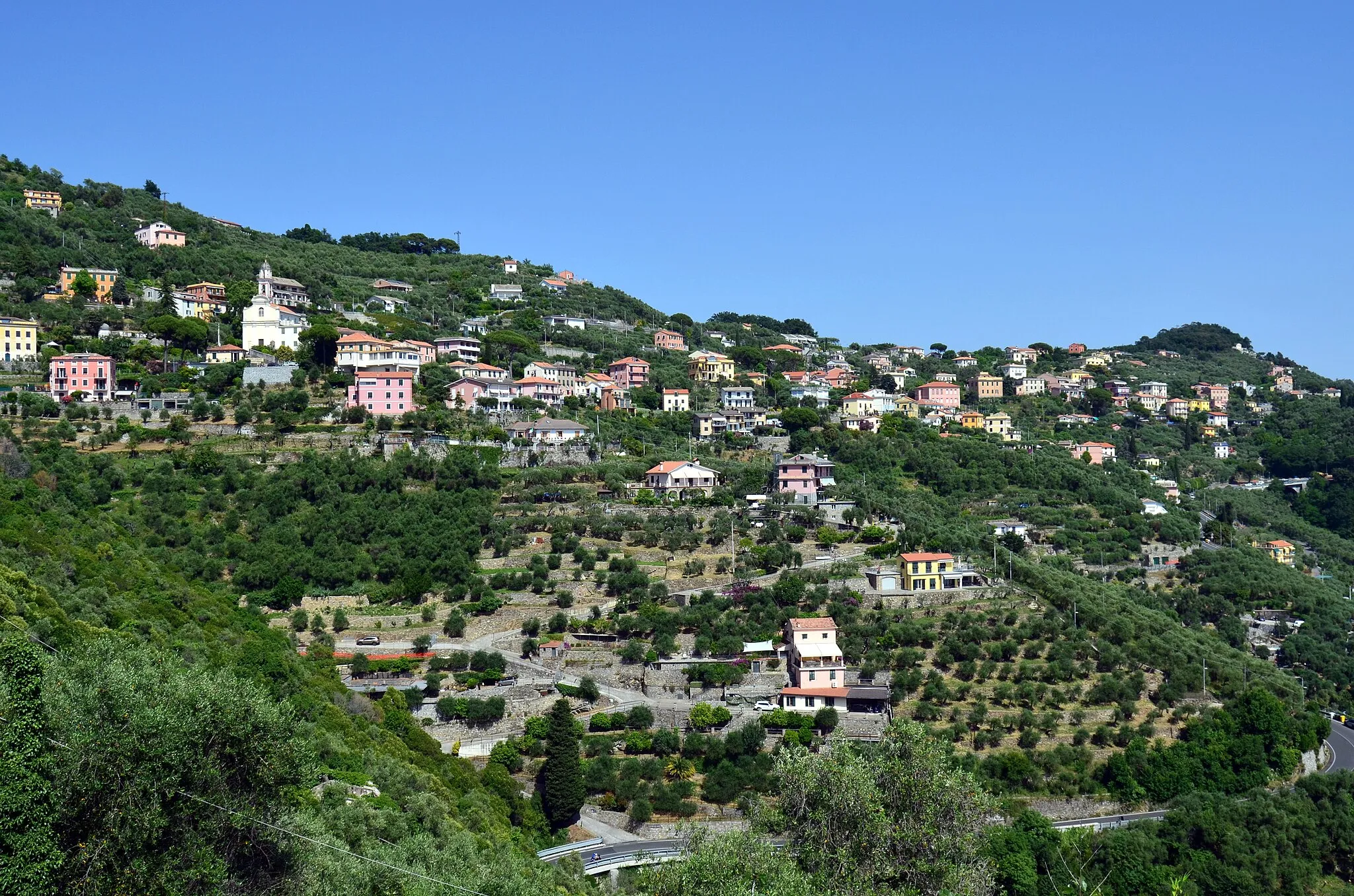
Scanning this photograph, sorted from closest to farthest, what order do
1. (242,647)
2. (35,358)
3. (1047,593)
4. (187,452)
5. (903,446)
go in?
(242,647), (1047,593), (187,452), (35,358), (903,446)

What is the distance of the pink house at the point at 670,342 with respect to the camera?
6950cm

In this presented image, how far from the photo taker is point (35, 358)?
147 feet

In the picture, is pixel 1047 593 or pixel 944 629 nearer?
pixel 944 629

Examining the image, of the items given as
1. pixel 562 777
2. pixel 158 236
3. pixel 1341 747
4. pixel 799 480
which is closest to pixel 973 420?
pixel 799 480

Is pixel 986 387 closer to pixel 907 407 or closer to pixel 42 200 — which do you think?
pixel 907 407

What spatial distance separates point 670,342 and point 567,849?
162ft

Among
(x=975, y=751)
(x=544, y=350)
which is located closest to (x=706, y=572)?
(x=975, y=751)

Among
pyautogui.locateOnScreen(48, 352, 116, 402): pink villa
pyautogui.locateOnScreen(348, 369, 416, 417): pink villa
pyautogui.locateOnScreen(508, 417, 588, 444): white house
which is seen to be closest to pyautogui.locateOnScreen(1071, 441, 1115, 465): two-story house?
pyautogui.locateOnScreen(508, 417, 588, 444): white house

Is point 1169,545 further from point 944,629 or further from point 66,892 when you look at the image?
point 66,892

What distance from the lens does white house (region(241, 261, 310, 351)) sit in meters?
50.1

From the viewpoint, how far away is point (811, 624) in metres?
30.9

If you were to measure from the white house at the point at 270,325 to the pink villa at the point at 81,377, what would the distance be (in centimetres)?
774

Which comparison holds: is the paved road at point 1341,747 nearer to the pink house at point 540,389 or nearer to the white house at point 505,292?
the pink house at point 540,389

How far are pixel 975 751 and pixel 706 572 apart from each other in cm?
1129
